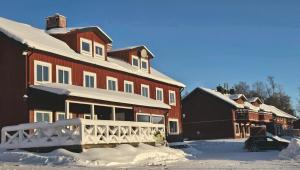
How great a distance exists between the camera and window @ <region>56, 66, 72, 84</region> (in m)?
30.1

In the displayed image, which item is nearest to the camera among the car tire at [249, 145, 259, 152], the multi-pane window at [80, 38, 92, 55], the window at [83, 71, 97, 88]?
the window at [83, 71, 97, 88]

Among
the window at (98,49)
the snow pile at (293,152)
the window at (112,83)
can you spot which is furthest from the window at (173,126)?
the snow pile at (293,152)

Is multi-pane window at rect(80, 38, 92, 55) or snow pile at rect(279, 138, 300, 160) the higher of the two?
multi-pane window at rect(80, 38, 92, 55)

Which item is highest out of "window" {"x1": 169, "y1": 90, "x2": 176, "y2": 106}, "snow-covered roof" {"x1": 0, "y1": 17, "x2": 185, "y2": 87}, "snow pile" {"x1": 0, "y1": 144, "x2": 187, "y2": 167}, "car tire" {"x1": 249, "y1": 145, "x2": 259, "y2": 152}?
"snow-covered roof" {"x1": 0, "y1": 17, "x2": 185, "y2": 87}

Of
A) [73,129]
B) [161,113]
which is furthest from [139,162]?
[161,113]

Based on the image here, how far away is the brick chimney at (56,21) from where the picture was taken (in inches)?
1489

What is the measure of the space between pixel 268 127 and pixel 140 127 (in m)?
59.3

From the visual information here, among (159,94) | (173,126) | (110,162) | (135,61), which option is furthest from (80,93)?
(173,126)

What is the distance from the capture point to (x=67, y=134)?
23.0 meters

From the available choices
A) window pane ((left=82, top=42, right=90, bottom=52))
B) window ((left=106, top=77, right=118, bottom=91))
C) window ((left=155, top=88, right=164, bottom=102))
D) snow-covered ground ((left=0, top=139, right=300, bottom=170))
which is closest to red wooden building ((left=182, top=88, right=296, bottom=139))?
window ((left=155, top=88, right=164, bottom=102))

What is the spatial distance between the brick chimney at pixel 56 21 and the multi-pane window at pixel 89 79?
6.58 metres

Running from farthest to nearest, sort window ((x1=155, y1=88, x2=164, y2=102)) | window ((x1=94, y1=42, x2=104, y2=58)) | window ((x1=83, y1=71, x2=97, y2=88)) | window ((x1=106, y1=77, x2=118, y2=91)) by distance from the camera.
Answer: window ((x1=155, y1=88, x2=164, y2=102)) → window ((x1=106, y1=77, x2=118, y2=91)) → window ((x1=94, y1=42, x2=104, y2=58)) → window ((x1=83, y1=71, x2=97, y2=88))

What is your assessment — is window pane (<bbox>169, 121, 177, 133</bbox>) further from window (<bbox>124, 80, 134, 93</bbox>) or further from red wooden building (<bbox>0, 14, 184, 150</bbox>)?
window (<bbox>124, 80, 134, 93</bbox>)

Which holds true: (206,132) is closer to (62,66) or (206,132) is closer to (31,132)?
(62,66)
